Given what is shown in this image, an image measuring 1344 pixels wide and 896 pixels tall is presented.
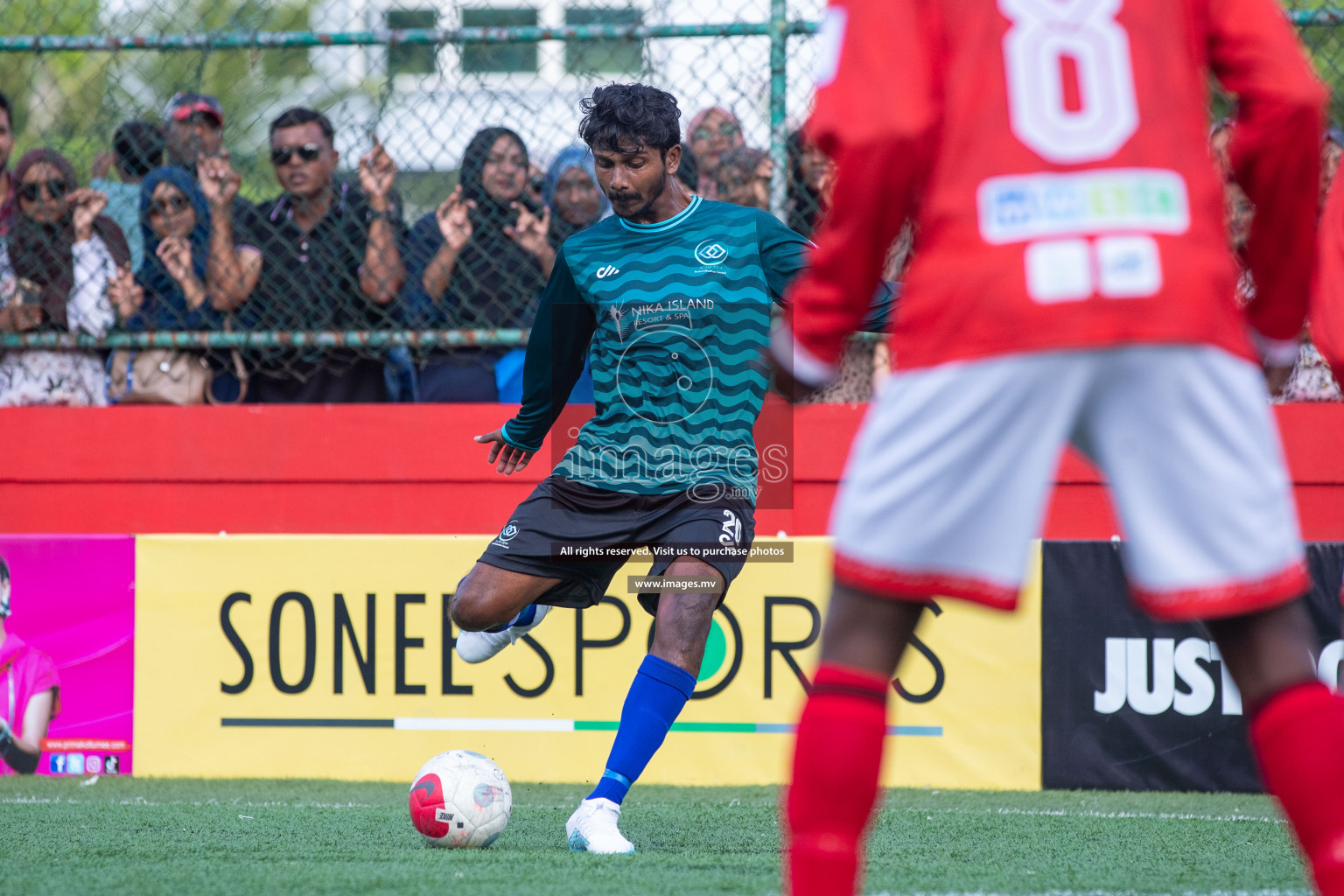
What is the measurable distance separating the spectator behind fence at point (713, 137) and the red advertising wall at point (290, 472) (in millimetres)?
1067

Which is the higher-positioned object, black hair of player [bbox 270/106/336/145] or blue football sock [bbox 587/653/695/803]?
black hair of player [bbox 270/106/336/145]

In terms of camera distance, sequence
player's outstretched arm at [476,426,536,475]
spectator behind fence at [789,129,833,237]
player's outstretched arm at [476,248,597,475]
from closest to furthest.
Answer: player's outstretched arm at [476,248,597,475] < player's outstretched arm at [476,426,536,475] < spectator behind fence at [789,129,833,237]

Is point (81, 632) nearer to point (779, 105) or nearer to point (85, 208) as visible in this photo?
point (85, 208)

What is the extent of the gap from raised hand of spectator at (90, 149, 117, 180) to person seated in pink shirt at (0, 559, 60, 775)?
2206mm

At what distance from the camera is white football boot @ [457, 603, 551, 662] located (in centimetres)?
441

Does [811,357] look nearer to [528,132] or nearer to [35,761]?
[528,132]

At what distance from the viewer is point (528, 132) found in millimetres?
5723

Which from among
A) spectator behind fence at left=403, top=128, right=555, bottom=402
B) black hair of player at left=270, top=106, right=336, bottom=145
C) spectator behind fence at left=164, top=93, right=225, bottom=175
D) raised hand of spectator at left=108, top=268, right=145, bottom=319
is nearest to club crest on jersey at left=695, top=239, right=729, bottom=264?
spectator behind fence at left=403, top=128, right=555, bottom=402

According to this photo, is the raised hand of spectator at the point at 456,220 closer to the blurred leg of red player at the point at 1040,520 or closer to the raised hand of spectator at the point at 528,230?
the raised hand of spectator at the point at 528,230

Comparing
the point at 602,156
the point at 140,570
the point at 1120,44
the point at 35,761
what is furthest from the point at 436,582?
the point at 1120,44

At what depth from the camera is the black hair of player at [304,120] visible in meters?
5.92

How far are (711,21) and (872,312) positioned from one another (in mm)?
2469

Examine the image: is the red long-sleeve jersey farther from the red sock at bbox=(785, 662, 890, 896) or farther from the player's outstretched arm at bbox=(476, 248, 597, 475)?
the player's outstretched arm at bbox=(476, 248, 597, 475)

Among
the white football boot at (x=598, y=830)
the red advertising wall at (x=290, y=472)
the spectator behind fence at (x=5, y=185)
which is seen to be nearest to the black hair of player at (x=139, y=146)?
the spectator behind fence at (x=5, y=185)
